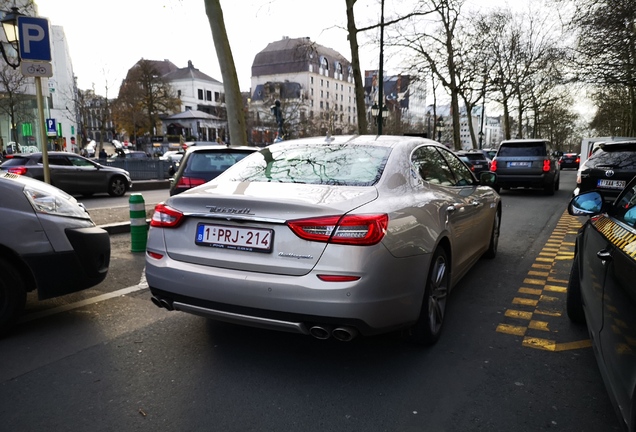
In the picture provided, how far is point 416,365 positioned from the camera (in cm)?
338


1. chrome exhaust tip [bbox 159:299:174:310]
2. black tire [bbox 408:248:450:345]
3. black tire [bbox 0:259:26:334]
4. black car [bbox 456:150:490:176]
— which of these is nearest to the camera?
chrome exhaust tip [bbox 159:299:174:310]

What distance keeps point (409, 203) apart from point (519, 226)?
7274 mm

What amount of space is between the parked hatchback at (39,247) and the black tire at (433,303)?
269 centimetres

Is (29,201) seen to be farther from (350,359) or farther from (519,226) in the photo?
(519,226)

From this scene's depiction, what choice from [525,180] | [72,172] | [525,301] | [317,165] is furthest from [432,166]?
[72,172]

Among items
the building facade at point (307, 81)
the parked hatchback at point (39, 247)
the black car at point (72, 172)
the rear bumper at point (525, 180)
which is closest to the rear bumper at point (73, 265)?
the parked hatchback at point (39, 247)

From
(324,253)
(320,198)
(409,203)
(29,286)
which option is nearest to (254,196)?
(320,198)

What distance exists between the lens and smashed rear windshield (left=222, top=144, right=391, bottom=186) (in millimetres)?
3541

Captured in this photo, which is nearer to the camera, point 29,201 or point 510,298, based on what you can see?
point 29,201

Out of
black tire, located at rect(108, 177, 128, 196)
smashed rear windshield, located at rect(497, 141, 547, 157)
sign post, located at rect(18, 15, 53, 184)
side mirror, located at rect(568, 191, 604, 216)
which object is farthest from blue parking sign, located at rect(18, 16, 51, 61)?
smashed rear windshield, located at rect(497, 141, 547, 157)

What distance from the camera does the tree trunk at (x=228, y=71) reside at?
1211cm

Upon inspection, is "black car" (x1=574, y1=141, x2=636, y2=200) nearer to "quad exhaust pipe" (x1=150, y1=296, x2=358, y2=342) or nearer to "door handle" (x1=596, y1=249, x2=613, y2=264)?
"door handle" (x1=596, y1=249, x2=613, y2=264)

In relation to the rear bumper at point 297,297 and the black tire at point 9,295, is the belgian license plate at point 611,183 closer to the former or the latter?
the rear bumper at point 297,297

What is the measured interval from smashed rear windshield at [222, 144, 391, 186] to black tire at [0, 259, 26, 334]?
1.72 m
